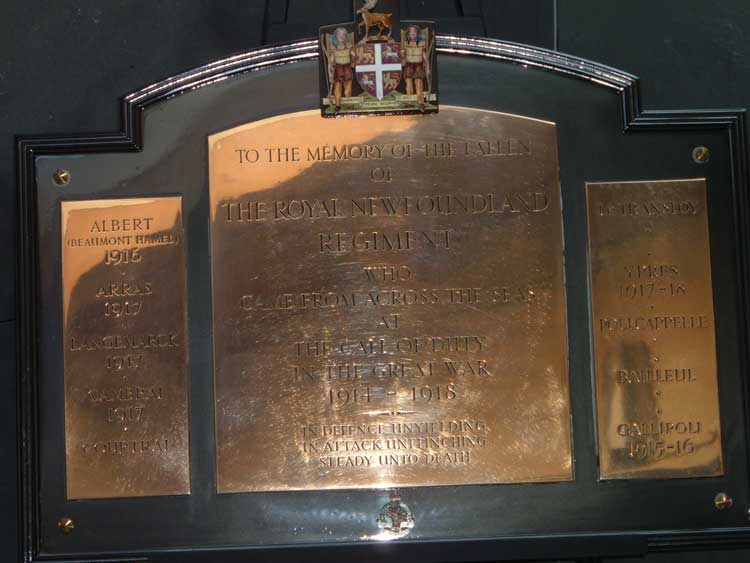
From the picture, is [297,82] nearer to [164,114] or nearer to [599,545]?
[164,114]

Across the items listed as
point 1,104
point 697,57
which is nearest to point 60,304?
point 1,104

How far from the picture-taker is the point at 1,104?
12.7 ft

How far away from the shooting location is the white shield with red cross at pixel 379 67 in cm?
335

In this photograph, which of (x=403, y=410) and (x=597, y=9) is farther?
(x=597, y=9)

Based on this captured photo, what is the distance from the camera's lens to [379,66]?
132 inches

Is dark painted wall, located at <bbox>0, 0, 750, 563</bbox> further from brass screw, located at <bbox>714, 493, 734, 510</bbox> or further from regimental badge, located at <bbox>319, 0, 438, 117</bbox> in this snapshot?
brass screw, located at <bbox>714, 493, 734, 510</bbox>

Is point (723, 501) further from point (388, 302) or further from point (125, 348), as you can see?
point (125, 348)

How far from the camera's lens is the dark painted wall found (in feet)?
12.6

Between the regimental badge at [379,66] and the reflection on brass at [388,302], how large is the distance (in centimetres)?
6

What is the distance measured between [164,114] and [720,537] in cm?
231

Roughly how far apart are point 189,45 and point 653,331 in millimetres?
2045

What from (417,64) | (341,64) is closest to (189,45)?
(341,64)

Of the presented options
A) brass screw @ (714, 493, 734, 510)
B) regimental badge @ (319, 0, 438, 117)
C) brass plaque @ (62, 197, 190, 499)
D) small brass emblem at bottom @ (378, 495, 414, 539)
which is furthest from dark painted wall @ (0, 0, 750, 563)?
small brass emblem at bottom @ (378, 495, 414, 539)

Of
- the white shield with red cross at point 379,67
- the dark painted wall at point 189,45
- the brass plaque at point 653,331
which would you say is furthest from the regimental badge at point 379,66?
the brass plaque at point 653,331
